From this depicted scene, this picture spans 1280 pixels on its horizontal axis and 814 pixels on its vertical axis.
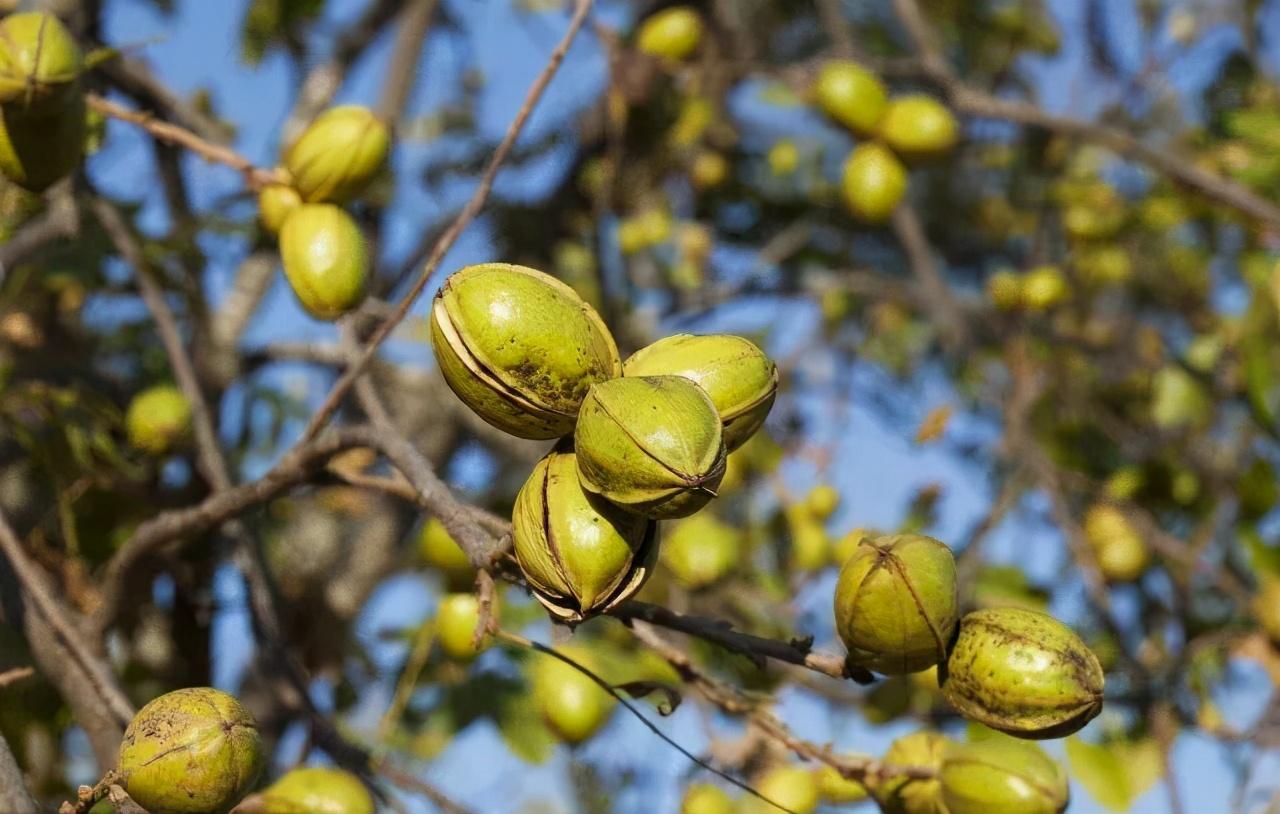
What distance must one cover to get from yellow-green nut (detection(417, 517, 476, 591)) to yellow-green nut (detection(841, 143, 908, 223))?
1278 millimetres

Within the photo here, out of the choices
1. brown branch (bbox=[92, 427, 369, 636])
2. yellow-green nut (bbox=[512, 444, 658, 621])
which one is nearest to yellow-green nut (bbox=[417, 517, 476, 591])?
brown branch (bbox=[92, 427, 369, 636])

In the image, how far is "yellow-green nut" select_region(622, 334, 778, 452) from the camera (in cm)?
120

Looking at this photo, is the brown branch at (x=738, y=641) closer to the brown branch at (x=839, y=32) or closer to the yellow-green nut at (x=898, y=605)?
the yellow-green nut at (x=898, y=605)

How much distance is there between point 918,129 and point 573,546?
2.01m

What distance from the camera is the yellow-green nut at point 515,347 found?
1.14m

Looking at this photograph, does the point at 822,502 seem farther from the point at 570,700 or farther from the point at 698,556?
the point at 570,700

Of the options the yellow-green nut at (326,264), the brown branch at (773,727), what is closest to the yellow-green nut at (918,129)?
the yellow-green nut at (326,264)

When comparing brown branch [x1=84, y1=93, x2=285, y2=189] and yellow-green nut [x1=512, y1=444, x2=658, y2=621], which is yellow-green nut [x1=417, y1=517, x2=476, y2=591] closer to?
brown branch [x1=84, y1=93, x2=285, y2=189]

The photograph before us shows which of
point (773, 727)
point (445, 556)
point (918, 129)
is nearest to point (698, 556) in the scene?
point (445, 556)

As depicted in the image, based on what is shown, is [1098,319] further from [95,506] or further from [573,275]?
[95,506]

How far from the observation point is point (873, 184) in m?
2.84

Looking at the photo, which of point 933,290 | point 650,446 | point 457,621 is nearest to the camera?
point 650,446

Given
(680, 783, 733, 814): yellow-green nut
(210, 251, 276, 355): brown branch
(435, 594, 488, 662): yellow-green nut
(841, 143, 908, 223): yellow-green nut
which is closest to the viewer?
(680, 783, 733, 814): yellow-green nut

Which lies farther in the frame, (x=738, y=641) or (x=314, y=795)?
A: (x=314, y=795)
